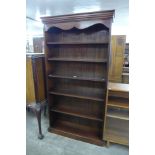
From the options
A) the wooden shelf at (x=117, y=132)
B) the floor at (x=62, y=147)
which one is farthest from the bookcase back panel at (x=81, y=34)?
the floor at (x=62, y=147)

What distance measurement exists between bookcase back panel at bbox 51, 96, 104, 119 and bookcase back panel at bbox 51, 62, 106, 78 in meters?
0.49

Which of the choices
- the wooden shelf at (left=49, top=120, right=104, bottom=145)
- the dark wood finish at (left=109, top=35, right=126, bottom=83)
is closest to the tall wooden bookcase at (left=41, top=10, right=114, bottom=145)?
the wooden shelf at (left=49, top=120, right=104, bottom=145)

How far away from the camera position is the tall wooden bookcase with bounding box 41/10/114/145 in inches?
80.8

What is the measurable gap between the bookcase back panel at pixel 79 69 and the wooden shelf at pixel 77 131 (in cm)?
97

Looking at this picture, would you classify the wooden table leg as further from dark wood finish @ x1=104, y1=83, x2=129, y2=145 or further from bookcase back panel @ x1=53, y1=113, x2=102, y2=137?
dark wood finish @ x1=104, y1=83, x2=129, y2=145

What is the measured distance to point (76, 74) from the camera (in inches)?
92.0

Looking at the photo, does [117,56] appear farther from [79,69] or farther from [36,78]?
[36,78]

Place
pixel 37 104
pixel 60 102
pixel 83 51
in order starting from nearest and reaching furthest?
pixel 83 51, pixel 37 104, pixel 60 102

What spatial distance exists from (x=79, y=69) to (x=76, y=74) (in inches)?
4.1
